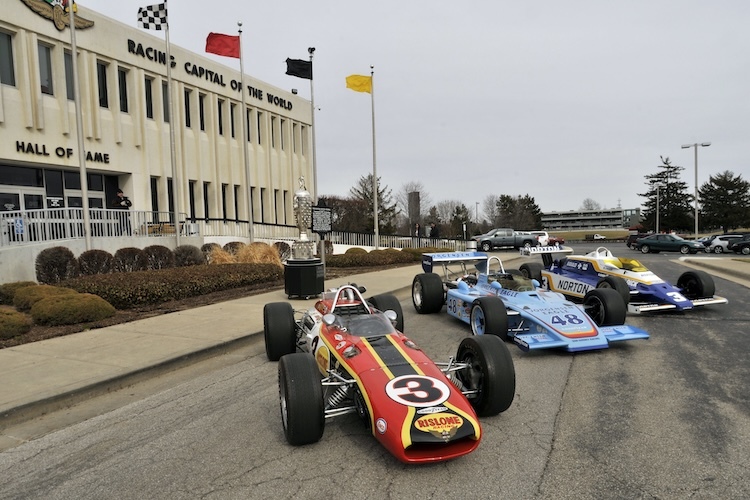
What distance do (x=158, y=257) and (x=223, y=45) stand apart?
1122 cm

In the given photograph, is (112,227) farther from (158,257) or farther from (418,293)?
(418,293)

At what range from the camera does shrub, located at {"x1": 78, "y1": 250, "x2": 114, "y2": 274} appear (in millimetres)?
13336

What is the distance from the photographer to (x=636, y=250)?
129 feet

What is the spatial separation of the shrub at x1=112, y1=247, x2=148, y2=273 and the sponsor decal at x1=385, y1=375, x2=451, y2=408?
1218 cm

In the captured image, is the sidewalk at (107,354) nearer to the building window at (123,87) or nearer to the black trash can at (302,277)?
the black trash can at (302,277)

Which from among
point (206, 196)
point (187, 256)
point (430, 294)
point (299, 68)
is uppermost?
point (299, 68)

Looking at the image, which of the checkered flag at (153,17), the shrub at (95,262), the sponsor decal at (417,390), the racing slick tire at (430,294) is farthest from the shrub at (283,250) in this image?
the sponsor decal at (417,390)

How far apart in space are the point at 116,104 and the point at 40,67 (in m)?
3.22

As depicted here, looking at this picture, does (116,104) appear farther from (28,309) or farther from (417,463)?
(417,463)

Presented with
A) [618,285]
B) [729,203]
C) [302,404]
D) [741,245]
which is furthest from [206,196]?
[729,203]

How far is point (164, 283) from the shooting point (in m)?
11.8

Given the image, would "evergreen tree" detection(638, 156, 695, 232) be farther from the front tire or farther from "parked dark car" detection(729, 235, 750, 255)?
the front tire

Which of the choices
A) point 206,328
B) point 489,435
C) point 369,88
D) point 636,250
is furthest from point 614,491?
point 636,250

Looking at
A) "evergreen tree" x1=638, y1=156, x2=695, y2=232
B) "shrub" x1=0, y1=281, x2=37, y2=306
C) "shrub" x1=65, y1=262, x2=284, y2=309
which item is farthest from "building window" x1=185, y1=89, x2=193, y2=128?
"evergreen tree" x1=638, y1=156, x2=695, y2=232
